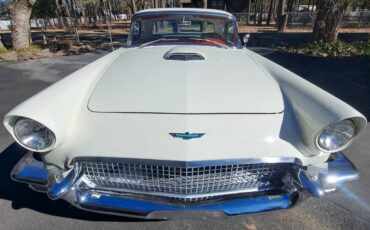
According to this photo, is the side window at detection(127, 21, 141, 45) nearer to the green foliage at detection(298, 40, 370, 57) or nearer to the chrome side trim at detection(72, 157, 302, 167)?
the chrome side trim at detection(72, 157, 302, 167)

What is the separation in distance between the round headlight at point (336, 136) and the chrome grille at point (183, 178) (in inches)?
11.4

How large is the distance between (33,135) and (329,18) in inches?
410

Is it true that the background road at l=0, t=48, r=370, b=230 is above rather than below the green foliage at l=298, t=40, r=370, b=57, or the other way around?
below

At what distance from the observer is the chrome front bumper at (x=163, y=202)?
72.0 inches

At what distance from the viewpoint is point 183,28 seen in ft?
12.6

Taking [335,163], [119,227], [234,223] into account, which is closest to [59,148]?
[119,227]

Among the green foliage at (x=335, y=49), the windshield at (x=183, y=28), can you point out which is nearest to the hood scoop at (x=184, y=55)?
the windshield at (x=183, y=28)

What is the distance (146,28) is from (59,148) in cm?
244

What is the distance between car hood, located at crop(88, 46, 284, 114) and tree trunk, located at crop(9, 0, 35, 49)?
9.73 meters

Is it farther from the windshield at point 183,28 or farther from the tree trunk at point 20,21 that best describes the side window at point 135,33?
the tree trunk at point 20,21

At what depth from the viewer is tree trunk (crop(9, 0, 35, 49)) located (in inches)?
408

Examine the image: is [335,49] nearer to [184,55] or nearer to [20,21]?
[184,55]

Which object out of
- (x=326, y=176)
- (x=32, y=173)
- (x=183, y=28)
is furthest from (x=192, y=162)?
(x=183, y=28)

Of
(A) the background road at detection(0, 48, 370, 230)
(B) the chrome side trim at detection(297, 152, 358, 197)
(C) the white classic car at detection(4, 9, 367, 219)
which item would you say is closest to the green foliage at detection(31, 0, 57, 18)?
(A) the background road at detection(0, 48, 370, 230)
